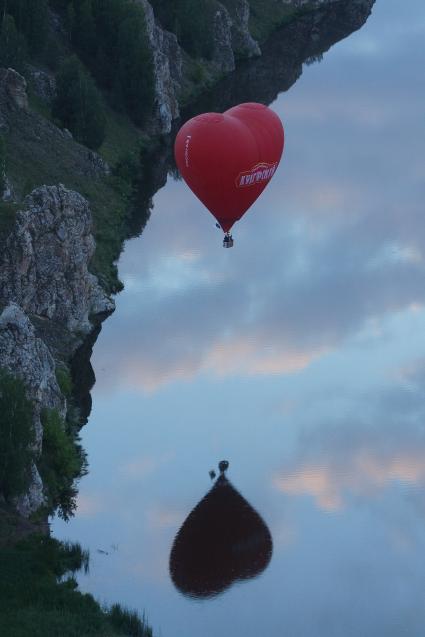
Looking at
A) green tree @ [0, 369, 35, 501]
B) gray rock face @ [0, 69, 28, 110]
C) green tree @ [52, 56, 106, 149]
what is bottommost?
green tree @ [0, 369, 35, 501]

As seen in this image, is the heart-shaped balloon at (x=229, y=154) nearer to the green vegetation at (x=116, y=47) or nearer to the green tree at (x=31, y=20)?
the green tree at (x=31, y=20)

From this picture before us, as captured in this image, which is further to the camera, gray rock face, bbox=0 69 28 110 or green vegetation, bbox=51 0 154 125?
green vegetation, bbox=51 0 154 125

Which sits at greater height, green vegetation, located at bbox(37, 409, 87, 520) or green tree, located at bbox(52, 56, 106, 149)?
green tree, located at bbox(52, 56, 106, 149)

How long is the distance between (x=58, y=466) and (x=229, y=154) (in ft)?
35.1

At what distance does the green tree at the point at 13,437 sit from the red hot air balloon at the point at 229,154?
10.4 m

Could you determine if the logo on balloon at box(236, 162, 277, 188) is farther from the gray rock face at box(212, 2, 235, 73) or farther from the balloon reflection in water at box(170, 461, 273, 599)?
the gray rock face at box(212, 2, 235, 73)

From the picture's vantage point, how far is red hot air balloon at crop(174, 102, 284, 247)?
43.7 metres

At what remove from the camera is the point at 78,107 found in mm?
64750

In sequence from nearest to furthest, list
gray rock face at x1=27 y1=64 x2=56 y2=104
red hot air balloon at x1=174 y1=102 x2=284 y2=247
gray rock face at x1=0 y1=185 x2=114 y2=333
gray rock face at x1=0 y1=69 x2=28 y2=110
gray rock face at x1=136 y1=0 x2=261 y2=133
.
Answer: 1. red hot air balloon at x1=174 y1=102 x2=284 y2=247
2. gray rock face at x1=0 y1=185 x2=114 y2=333
3. gray rock face at x1=0 y1=69 x2=28 y2=110
4. gray rock face at x1=27 y1=64 x2=56 y2=104
5. gray rock face at x1=136 y1=0 x2=261 y2=133

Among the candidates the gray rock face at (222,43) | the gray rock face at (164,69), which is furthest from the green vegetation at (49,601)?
the gray rock face at (222,43)

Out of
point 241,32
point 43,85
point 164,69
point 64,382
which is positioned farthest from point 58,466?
point 241,32

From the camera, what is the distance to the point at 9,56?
63719 millimetres

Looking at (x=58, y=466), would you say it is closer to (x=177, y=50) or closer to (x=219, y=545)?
(x=219, y=545)

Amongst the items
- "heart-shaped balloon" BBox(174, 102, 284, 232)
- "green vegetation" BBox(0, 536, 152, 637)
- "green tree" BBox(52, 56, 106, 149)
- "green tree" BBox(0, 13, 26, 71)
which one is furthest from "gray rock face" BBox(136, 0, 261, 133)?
"green vegetation" BBox(0, 536, 152, 637)
